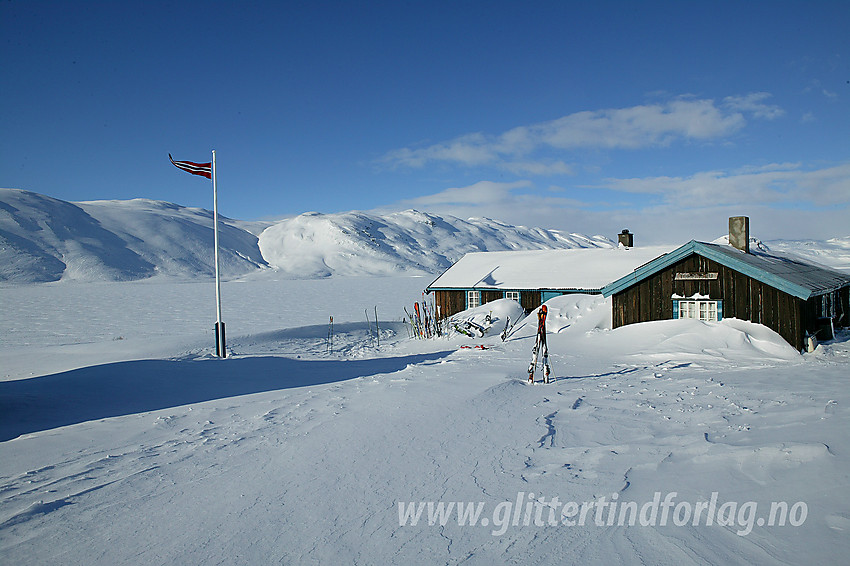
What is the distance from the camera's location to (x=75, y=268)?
98.8 meters

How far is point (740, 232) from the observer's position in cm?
2044

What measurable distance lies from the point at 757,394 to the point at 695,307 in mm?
9740

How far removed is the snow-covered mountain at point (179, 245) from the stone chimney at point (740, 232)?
104911 millimetres

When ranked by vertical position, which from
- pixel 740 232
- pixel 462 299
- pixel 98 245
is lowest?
pixel 462 299

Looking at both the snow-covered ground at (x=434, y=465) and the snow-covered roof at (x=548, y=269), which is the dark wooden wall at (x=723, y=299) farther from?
the snow-covered roof at (x=548, y=269)

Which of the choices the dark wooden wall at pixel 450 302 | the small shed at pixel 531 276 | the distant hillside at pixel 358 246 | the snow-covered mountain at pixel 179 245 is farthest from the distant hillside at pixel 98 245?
the small shed at pixel 531 276

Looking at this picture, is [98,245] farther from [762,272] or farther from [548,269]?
[762,272]

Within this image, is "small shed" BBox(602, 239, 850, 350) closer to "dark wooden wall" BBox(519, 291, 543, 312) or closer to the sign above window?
the sign above window

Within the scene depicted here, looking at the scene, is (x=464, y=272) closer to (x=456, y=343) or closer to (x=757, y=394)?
(x=456, y=343)

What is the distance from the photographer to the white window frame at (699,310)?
17.8 metres

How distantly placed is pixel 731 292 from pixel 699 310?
3.90ft

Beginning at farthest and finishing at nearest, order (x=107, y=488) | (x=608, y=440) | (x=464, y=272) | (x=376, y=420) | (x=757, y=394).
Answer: (x=464, y=272), (x=757, y=394), (x=376, y=420), (x=608, y=440), (x=107, y=488)

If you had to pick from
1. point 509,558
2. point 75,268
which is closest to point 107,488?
point 509,558

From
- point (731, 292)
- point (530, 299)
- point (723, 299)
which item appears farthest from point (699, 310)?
point (530, 299)
